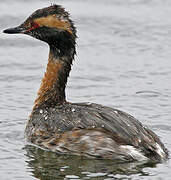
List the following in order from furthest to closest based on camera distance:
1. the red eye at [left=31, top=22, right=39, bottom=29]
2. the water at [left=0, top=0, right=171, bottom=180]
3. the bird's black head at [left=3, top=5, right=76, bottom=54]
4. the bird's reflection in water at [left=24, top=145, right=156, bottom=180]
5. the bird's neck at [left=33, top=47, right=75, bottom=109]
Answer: the bird's neck at [left=33, top=47, right=75, bottom=109] < the red eye at [left=31, top=22, right=39, bottom=29] < the bird's black head at [left=3, top=5, right=76, bottom=54] < the water at [left=0, top=0, right=171, bottom=180] < the bird's reflection in water at [left=24, top=145, right=156, bottom=180]

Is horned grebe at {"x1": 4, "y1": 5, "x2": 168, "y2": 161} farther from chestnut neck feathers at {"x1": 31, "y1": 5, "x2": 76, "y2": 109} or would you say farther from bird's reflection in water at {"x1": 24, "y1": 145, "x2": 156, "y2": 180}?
bird's reflection in water at {"x1": 24, "y1": 145, "x2": 156, "y2": 180}

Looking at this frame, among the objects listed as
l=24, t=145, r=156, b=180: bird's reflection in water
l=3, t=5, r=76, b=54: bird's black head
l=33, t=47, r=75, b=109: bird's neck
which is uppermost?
l=3, t=5, r=76, b=54: bird's black head

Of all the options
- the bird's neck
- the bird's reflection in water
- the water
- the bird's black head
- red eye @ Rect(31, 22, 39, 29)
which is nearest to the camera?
the bird's reflection in water

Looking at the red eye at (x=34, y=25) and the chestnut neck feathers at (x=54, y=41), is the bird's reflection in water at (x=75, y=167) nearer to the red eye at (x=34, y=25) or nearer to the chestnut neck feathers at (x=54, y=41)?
the chestnut neck feathers at (x=54, y=41)

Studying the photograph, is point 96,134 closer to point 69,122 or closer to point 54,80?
point 69,122

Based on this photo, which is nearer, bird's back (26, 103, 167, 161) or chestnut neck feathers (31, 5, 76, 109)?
bird's back (26, 103, 167, 161)

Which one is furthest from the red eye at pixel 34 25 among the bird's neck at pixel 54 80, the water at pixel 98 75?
the water at pixel 98 75

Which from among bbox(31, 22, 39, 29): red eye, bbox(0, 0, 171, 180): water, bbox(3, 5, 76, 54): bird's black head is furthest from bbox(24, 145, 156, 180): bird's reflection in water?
bbox(31, 22, 39, 29): red eye

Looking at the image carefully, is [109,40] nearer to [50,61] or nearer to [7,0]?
[7,0]

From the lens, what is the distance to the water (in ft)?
35.1

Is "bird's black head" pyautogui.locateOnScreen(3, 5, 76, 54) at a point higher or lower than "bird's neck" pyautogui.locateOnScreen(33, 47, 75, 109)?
higher

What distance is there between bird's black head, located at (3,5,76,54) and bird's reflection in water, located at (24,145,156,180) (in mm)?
1888

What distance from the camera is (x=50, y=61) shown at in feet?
39.9

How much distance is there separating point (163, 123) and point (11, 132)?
2.65 metres
